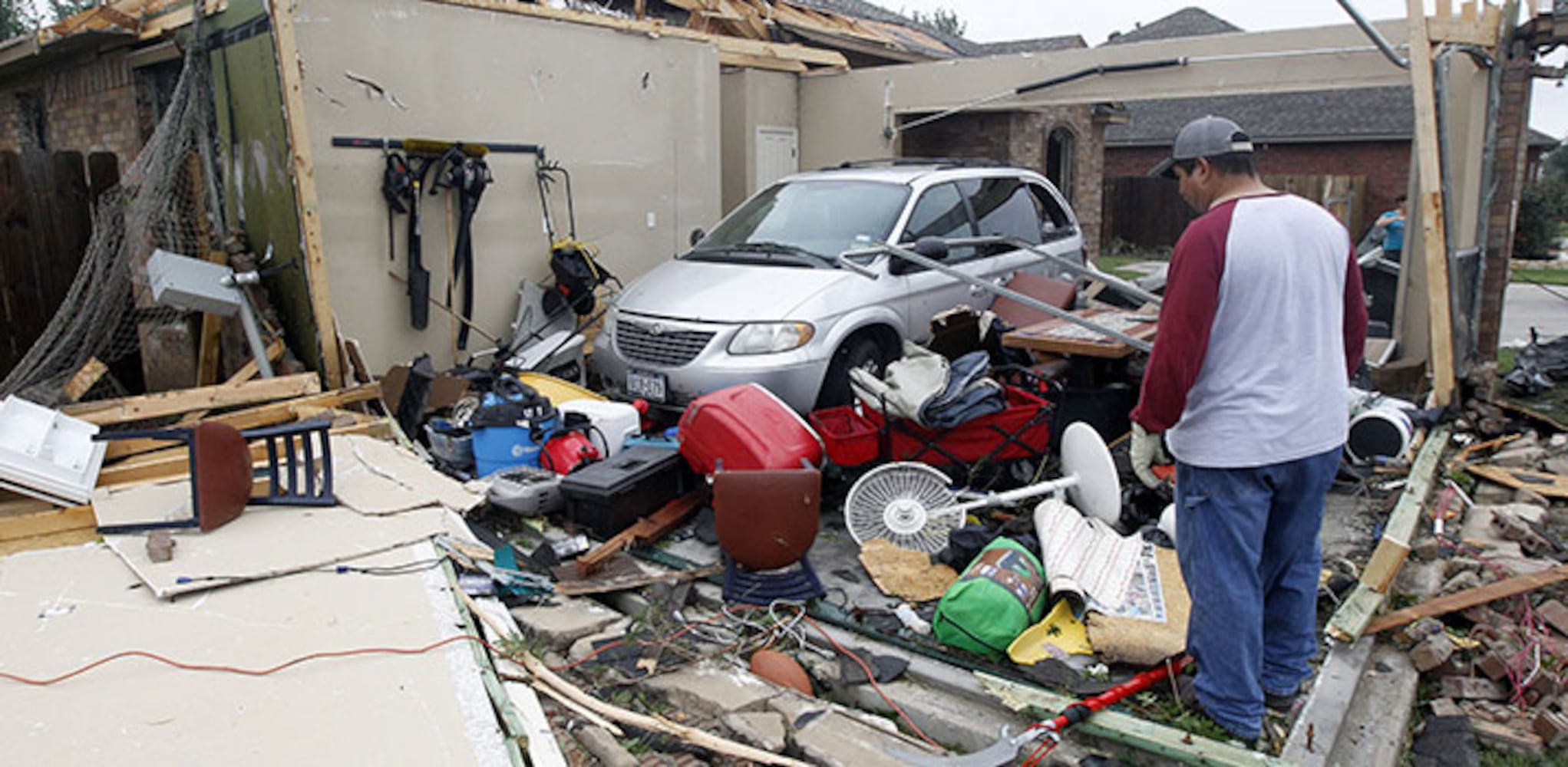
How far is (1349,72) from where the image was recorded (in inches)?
322

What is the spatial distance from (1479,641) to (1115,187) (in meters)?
20.9

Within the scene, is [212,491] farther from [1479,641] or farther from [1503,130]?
Answer: [1503,130]

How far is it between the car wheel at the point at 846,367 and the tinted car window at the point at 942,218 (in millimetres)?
868

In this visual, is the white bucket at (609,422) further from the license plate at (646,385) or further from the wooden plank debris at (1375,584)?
the wooden plank debris at (1375,584)

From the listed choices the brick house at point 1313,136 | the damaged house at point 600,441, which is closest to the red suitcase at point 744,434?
the damaged house at point 600,441

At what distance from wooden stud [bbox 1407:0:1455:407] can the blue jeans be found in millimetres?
4063

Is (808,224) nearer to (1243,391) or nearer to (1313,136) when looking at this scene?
(1243,391)

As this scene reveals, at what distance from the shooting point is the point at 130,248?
654cm

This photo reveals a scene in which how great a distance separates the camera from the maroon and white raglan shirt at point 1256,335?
309cm

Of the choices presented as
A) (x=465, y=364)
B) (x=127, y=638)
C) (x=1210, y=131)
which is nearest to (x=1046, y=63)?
(x=465, y=364)

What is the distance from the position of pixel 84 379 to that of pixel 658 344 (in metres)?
3.42

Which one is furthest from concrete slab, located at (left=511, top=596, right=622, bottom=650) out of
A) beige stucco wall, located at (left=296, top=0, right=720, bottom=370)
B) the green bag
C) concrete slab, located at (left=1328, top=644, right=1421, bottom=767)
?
beige stucco wall, located at (left=296, top=0, right=720, bottom=370)

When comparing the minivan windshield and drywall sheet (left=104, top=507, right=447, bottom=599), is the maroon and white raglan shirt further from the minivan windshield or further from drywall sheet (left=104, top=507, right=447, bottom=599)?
the minivan windshield

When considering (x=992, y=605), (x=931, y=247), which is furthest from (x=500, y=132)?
(x=992, y=605)
